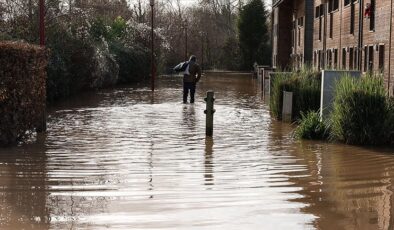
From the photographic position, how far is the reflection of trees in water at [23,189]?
230 inches

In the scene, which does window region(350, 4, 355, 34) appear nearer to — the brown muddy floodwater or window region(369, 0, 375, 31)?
window region(369, 0, 375, 31)

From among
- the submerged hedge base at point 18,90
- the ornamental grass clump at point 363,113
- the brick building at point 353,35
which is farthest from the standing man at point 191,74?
the ornamental grass clump at point 363,113

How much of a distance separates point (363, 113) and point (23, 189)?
243 inches

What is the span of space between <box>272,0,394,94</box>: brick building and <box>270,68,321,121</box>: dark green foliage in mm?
1689

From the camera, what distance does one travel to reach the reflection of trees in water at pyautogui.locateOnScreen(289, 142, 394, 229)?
5.94 metres

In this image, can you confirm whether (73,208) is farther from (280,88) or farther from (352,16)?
(352,16)

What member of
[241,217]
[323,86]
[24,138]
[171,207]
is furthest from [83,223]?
[323,86]

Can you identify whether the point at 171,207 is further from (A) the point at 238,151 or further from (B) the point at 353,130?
(B) the point at 353,130

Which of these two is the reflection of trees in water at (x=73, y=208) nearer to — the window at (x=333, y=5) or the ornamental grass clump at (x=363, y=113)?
the ornamental grass clump at (x=363, y=113)

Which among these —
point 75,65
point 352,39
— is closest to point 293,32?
point 352,39

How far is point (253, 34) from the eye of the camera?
218 feet

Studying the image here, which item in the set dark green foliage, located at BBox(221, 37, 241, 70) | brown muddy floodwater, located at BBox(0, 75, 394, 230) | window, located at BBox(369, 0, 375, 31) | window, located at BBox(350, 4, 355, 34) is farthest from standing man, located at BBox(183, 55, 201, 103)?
dark green foliage, located at BBox(221, 37, 241, 70)

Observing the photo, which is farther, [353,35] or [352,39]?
[352,39]

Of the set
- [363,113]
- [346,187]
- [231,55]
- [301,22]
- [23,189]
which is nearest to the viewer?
[23,189]
